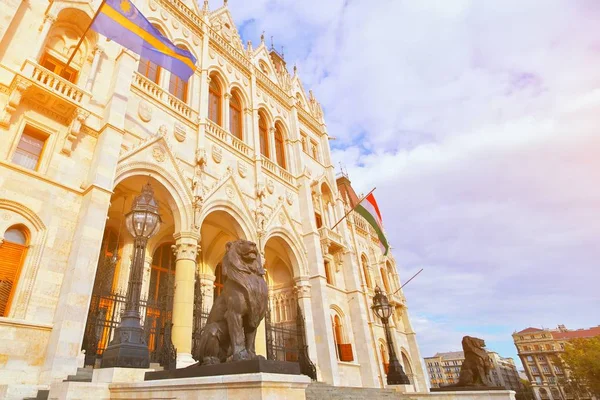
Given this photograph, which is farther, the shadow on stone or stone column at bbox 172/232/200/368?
stone column at bbox 172/232/200/368

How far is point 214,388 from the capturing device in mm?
3914

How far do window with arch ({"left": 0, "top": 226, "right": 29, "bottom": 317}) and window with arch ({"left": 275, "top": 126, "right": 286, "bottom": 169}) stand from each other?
1250cm

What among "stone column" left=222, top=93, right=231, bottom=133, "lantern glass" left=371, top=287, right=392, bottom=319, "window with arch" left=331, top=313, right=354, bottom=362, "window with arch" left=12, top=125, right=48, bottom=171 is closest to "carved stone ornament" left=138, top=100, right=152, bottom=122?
"window with arch" left=12, top=125, right=48, bottom=171

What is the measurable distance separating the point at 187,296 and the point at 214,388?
6.54 metres

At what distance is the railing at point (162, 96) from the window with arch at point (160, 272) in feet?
17.1

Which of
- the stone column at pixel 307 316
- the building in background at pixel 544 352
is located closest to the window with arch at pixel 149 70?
the stone column at pixel 307 316

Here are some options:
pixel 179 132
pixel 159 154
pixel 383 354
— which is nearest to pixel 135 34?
pixel 159 154

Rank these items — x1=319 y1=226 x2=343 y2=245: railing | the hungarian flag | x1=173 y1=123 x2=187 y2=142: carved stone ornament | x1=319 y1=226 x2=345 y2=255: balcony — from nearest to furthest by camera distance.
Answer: x1=173 y1=123 x2=187 y2=142: carved stone ornament < the hungarian flag < x1=319 y1=226 x2=345 y2=255: balcony < x1=319 y1=226 x2=343 y2=245: railing

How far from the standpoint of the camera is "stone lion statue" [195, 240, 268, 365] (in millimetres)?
4836

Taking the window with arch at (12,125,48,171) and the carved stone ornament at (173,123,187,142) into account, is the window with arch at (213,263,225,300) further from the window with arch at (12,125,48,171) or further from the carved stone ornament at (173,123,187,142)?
the window with arch at (12,125,48,171)

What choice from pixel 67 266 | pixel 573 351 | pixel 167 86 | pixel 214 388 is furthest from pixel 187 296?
pixel 573 351

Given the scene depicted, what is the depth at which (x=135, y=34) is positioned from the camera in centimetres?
941

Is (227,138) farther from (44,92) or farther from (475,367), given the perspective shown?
(475,367)

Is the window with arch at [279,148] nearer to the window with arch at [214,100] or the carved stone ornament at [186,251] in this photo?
the window with arch at [214,100]
